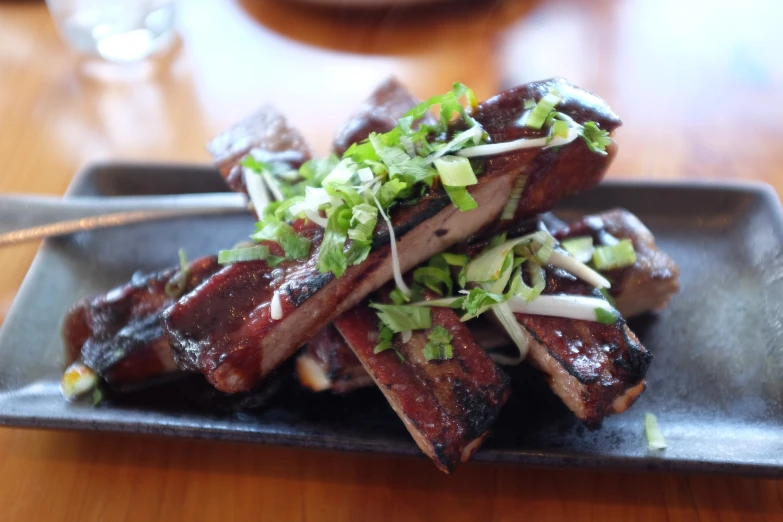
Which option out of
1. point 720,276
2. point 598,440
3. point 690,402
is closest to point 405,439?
point 598,440

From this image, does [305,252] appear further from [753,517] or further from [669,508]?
[753,517]

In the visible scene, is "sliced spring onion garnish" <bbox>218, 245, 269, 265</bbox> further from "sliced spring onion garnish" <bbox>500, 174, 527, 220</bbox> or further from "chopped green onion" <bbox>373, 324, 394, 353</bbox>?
"sliced spring onion garnish" <bbox>500, 174, 527, 220</bbox>

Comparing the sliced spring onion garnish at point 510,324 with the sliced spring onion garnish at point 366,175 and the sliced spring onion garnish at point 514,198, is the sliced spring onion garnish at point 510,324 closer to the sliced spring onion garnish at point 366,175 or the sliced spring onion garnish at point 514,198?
the sliced spring onion garnish at point 514,198

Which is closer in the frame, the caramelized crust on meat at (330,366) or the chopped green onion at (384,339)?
the chopped green onion at (384,339)

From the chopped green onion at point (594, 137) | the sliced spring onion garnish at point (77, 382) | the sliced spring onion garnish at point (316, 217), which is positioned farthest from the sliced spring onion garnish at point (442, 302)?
the sliced spring onion garnish at point (77, 382)

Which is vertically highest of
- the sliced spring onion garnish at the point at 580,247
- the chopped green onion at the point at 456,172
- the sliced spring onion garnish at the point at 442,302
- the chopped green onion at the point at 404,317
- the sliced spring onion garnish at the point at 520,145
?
the sliced spring onion garnish at the point at 520,145

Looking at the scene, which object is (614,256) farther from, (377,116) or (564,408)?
(377,116)
